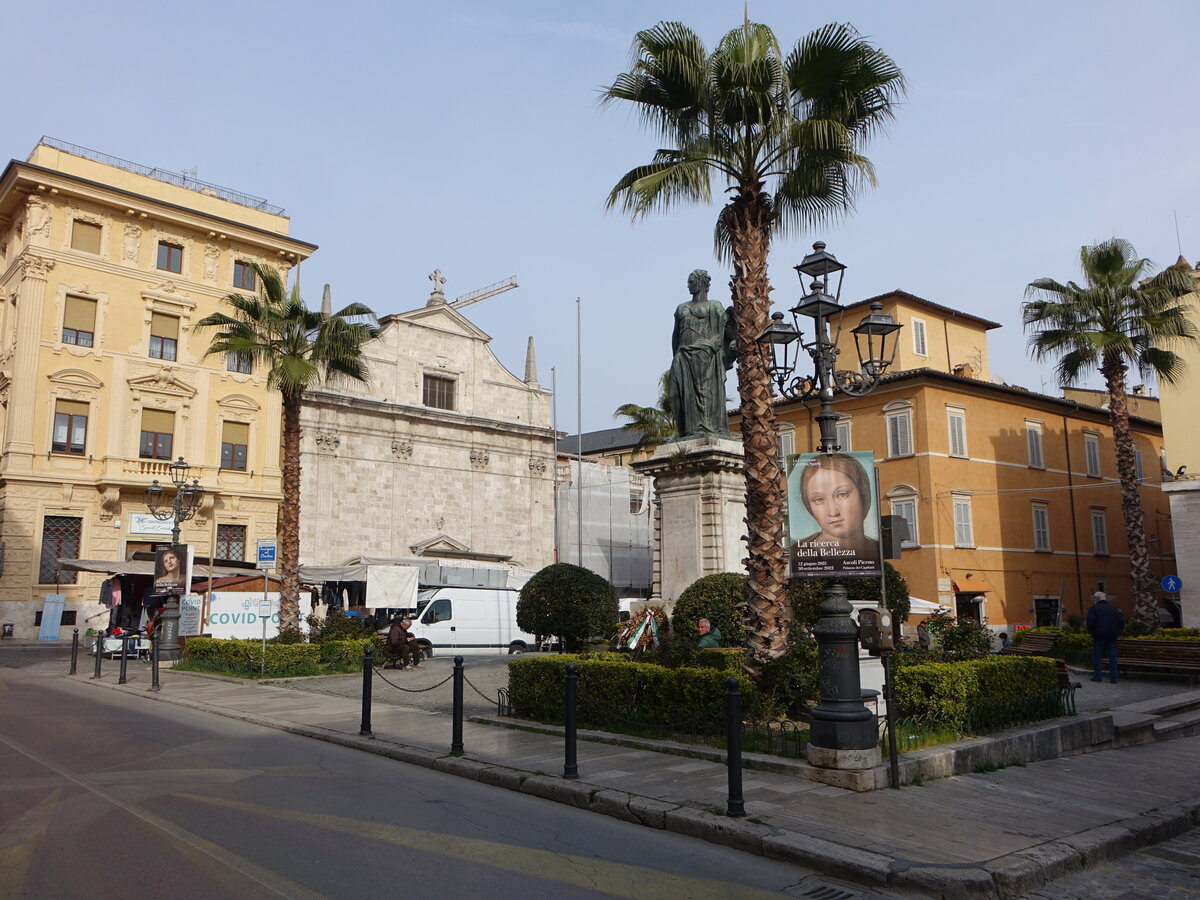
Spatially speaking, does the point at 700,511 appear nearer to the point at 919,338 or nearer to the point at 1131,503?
the point at 1131,503

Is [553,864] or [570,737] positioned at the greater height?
[570,737]

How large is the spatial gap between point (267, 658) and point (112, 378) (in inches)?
842

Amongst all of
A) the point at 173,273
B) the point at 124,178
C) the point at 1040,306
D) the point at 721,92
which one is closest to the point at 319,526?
the point at 173,273

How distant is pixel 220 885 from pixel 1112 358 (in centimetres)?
A: 2566

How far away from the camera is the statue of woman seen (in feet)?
51.9

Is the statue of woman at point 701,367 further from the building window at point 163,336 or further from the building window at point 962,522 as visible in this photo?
the building window at point 163,336

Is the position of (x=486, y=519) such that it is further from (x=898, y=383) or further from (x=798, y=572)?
(x=798, y=572)

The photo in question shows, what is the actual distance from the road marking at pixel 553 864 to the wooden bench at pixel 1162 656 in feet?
53.7

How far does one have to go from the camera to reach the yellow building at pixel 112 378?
33406 millimetres

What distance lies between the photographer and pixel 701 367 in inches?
626

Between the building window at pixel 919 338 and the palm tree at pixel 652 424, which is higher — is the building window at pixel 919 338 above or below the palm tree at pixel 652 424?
above

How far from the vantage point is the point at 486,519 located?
46094mm

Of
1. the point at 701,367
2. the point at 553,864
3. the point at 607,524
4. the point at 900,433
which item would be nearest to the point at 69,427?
the point at 607,524

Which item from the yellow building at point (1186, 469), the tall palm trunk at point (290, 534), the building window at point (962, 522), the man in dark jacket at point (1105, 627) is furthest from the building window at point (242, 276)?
the yellow building at point (1186, 469)
